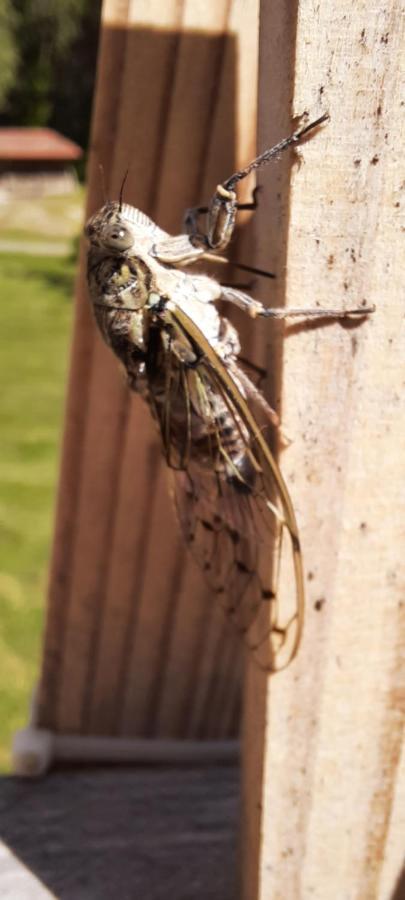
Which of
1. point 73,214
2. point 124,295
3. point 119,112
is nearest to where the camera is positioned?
point 124,295

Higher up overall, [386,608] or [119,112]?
[119,112]

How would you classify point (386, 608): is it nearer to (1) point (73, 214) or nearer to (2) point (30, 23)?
(1) point (73, 214)

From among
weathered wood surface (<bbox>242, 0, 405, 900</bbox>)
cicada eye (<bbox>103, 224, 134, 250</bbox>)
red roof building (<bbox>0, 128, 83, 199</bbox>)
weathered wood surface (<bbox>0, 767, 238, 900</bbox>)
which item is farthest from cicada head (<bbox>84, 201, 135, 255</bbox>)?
red roof building (<bbox>0, 128, 83, 199</bbox>)

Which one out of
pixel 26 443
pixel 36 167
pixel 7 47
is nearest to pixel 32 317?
pixel 26 443

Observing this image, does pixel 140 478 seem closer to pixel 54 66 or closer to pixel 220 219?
pixel 220 219

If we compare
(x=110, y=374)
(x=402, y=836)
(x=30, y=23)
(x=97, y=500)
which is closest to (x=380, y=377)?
(x=402, y=836)

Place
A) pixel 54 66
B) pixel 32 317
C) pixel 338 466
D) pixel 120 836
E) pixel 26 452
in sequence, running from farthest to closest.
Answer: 1. pixel 54 66
2. pixel 32 317
3. pixel 26 452
4. pixel 120 836
5. pixel 338 466

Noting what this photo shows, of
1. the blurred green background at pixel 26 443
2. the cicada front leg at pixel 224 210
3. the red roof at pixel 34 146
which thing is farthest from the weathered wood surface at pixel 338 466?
the red roof at pixel 34 146
